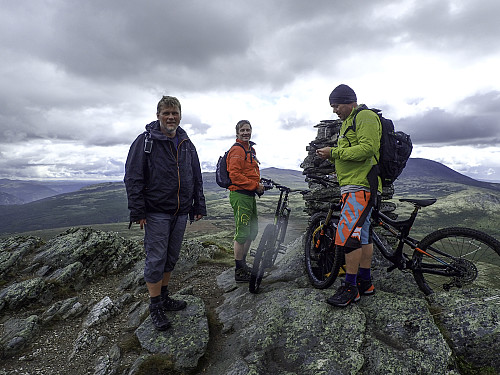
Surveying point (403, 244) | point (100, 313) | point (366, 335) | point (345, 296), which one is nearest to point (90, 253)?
point (100, 313)

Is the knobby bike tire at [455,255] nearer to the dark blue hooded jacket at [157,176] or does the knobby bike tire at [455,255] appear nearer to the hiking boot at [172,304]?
→ the dark blue hooded jacket at [157,176]

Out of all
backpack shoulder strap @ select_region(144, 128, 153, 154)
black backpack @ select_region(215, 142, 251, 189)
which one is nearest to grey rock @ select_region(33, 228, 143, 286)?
black backpack @ select_region(215, 142, 251, 189)

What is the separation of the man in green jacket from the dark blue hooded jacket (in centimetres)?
344

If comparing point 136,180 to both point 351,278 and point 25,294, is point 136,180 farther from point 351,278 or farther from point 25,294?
point 25,294

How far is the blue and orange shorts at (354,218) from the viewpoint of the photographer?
5926 millimetres

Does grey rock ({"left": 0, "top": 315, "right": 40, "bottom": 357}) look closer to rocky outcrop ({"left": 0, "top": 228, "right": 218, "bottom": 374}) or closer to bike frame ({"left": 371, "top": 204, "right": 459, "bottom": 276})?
rocky outcrop ({"left": 0, "top": 228, "right": 218, "bottom": 374})

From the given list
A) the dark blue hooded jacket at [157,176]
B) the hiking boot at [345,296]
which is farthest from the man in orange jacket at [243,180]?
the hiking boot at [345,296]

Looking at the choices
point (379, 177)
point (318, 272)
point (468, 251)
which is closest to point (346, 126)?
point (379, 177)

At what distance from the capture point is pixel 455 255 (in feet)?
21.0

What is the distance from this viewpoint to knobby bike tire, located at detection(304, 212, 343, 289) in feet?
24.6

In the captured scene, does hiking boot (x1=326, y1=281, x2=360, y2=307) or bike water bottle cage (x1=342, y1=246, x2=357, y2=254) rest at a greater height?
bike water bottle cage (x1=342, y1=246, x2=357, y2=254)

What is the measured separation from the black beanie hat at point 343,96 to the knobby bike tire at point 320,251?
3.12 meters

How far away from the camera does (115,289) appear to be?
10688 millimetres

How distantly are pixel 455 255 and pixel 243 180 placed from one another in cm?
563
